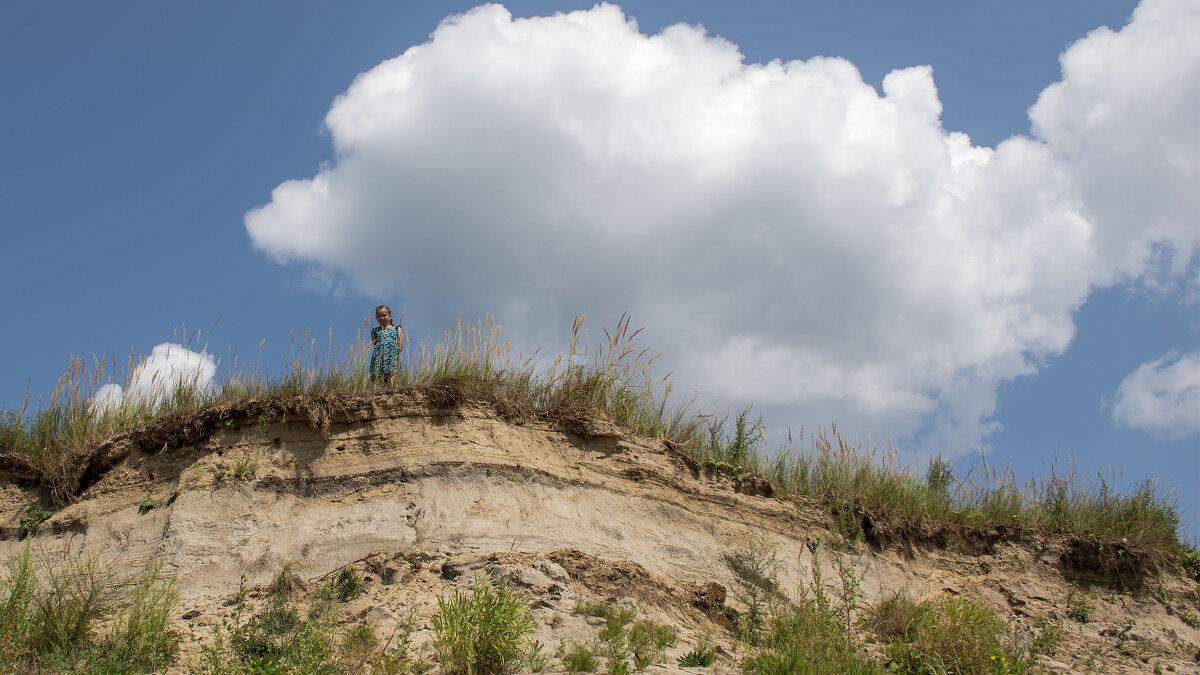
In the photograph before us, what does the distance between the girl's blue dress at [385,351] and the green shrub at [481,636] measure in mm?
3914

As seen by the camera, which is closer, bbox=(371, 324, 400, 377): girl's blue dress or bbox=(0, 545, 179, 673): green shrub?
bbox=(0, 545, 179, 673): green shrub

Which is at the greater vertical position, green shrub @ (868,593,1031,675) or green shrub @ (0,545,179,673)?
green shrub @ (868,593,1031,675)

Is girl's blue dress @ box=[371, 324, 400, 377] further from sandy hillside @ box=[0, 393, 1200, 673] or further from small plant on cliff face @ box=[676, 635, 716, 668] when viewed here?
small plant on cliff face @ box=[676, 635, 716, 668]

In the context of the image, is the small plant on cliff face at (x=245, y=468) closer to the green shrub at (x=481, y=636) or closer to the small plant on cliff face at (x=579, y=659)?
the green shrub at (x=481, y=636)

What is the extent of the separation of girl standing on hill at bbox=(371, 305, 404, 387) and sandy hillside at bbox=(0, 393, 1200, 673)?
649 mm

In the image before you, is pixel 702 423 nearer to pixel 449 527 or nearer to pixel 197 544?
pixel 449 527

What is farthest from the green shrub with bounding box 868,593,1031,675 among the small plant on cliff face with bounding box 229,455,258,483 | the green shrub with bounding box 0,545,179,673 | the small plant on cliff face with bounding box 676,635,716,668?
the small plant on cliff face with bounding box 229,455,258,483

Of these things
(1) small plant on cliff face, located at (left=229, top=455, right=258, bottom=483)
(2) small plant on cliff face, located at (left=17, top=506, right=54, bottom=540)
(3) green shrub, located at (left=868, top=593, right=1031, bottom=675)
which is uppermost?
(1) small plant on cliff face, located at (left=229, top=455, right=258, bottom=483)

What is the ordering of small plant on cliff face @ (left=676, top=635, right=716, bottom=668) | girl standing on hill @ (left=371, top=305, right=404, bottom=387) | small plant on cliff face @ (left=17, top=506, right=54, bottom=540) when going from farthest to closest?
girl standing on hill @ (left=371, top=305, right=404, bottom=387) → small plant on cliff face @ (left=17, top=506, right=54, bottom=540) → small plant on cliff face @ (left=676, top=635, right=716, bottom=668)

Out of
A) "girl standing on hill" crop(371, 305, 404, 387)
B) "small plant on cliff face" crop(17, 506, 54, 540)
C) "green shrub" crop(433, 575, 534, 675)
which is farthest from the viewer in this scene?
"girl standing on hill" crop(371, 305, 404, 387)

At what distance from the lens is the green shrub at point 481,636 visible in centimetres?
695

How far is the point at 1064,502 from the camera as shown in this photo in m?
12.4

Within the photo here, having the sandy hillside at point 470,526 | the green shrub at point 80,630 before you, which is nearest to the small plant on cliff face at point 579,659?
A: the sandy hillside at point 470,526

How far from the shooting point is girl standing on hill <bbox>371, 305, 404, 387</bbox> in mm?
10398
